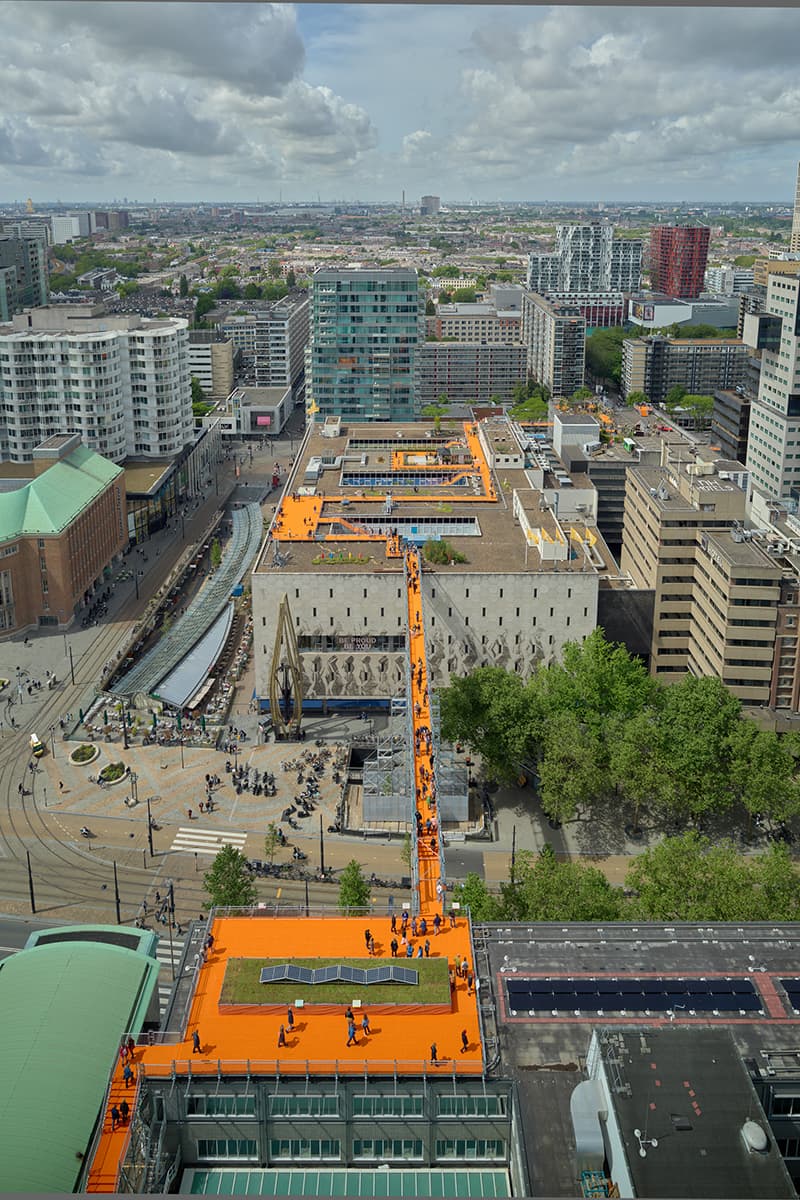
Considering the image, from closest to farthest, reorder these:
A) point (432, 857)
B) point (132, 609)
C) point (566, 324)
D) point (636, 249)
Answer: point (432, 857)
point (132, 609)
point (566, 324)
point (636, 249)

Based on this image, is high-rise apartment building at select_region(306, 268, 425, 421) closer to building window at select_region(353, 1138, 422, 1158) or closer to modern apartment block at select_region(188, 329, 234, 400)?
modern apartment block at select_region(188, 329, 234, 400)

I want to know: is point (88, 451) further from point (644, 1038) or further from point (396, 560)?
point (644, 1038)

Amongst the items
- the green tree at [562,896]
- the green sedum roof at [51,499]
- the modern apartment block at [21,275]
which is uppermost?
the modern apartment block at [21,275]

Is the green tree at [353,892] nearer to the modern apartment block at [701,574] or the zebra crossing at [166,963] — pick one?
the zebra crossing at [166,963]

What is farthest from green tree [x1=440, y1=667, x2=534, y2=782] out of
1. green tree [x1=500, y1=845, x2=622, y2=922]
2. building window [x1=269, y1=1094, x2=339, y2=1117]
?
building window [x1=269, y1=1094, x2=339, y2=1117]

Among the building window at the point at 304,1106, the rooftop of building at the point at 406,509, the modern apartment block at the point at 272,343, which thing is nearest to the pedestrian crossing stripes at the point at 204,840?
the rooftop of building at the point at 406,509

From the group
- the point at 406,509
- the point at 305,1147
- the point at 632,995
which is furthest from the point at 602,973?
the point at 406,509

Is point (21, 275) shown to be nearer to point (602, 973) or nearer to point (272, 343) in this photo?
point (272, 343)

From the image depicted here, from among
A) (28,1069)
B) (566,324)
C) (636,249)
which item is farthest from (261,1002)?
(636,249)
